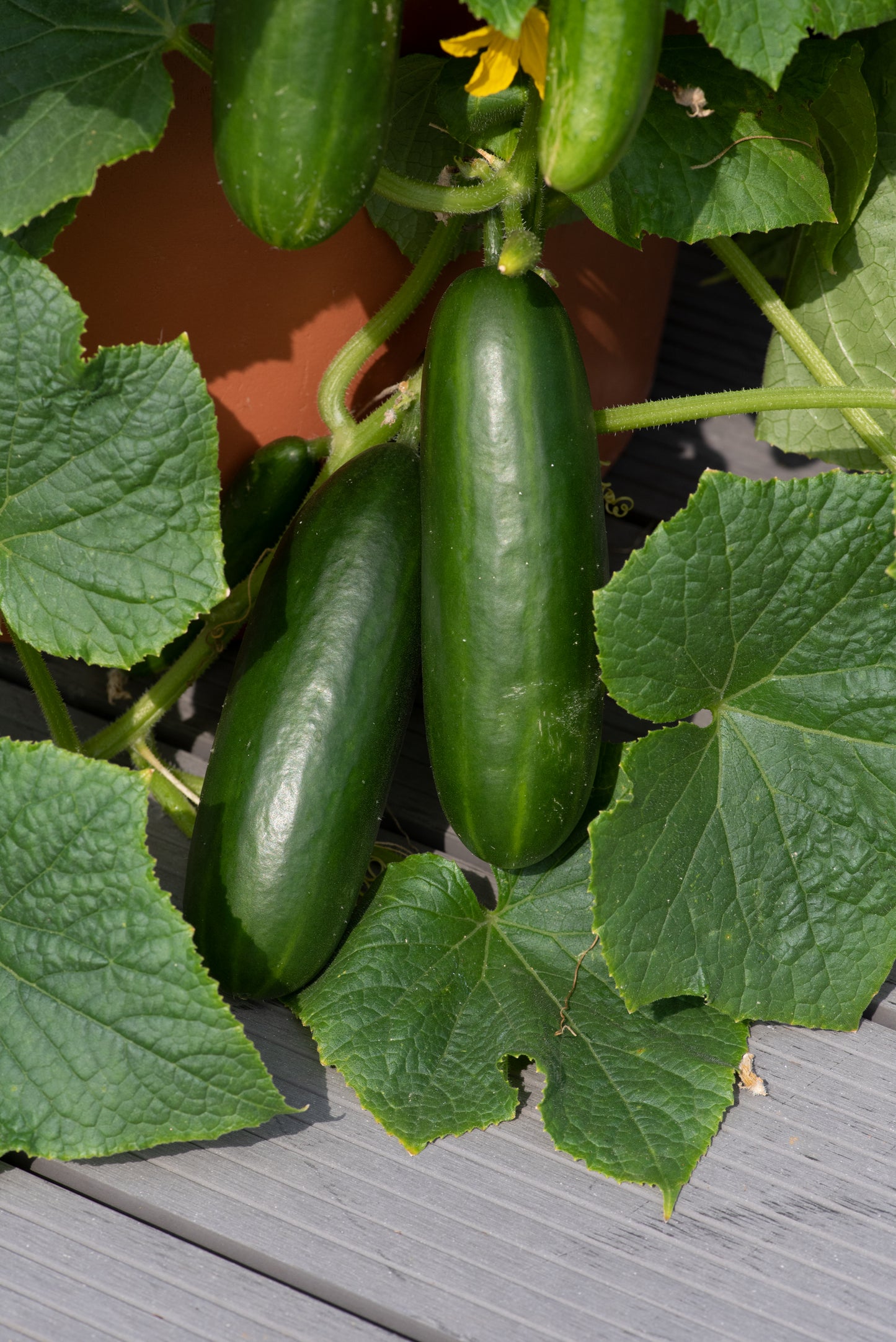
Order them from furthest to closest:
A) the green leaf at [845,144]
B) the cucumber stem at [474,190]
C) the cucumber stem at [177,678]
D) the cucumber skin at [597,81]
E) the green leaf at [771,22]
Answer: the cucumber stem at [177,678] → the green leaf at [845,144] → the cucumber stem at [474,190] → the green leaf at [771,22] → the cucumber skin at [597,81]

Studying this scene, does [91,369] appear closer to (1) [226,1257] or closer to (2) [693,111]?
(2) [693,111]

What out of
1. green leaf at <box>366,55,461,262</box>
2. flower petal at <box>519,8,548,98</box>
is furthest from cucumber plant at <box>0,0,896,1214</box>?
green leaf at <box>366,55,461,262</box>

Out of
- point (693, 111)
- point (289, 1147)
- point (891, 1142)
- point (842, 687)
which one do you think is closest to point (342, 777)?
point (289, 1147)

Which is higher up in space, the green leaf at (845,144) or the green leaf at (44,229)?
the green leaf at (44,229)

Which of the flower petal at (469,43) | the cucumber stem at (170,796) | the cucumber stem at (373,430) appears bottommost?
the cucumber stem at (170,796)

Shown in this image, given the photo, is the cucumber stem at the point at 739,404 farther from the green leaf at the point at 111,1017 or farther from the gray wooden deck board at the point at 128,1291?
the gray wooden deck board at the point at 128,1291

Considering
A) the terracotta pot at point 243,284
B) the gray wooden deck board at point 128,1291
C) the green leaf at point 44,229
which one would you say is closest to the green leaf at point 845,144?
the terracotta pot at point 243,284

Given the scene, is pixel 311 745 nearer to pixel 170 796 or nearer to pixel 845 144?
pixel 170 796
